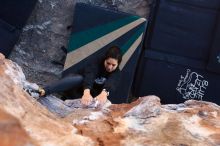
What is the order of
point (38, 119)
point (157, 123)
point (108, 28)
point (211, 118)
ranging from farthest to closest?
1. point (108, 28)
2. point (211, 118)
3. point (157, 123)
4. point (38, 119)

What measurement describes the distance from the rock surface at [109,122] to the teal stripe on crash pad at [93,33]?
2402 mm

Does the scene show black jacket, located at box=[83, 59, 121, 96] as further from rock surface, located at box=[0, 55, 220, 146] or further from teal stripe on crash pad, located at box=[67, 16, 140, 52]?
teal stripe on crash pad, located at box=[67, 16, 140, 52]

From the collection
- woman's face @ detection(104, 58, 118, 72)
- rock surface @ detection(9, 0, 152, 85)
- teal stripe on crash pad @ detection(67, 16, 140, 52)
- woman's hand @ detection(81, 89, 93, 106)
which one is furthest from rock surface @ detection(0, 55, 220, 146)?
rock surface @ detection(9, 0, 152, 85)

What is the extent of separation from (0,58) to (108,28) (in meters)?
2.75

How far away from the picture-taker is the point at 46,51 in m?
5.94

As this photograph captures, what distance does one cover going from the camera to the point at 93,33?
5652 mm

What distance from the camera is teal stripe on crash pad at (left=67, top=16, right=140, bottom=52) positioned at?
5605 millimetres

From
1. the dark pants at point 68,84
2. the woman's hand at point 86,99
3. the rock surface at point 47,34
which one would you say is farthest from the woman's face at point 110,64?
the rock surface at point 47,34

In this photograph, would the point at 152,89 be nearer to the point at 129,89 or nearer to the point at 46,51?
the point at 129,89

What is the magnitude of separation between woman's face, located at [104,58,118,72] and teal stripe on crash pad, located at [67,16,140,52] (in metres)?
1.77

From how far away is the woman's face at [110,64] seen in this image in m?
3.87

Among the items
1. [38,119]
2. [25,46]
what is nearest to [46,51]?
[25,46]

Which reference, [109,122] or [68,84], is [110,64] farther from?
[109,122]

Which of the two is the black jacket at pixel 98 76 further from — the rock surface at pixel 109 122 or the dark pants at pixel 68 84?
the rock surface at pixel 109 122
